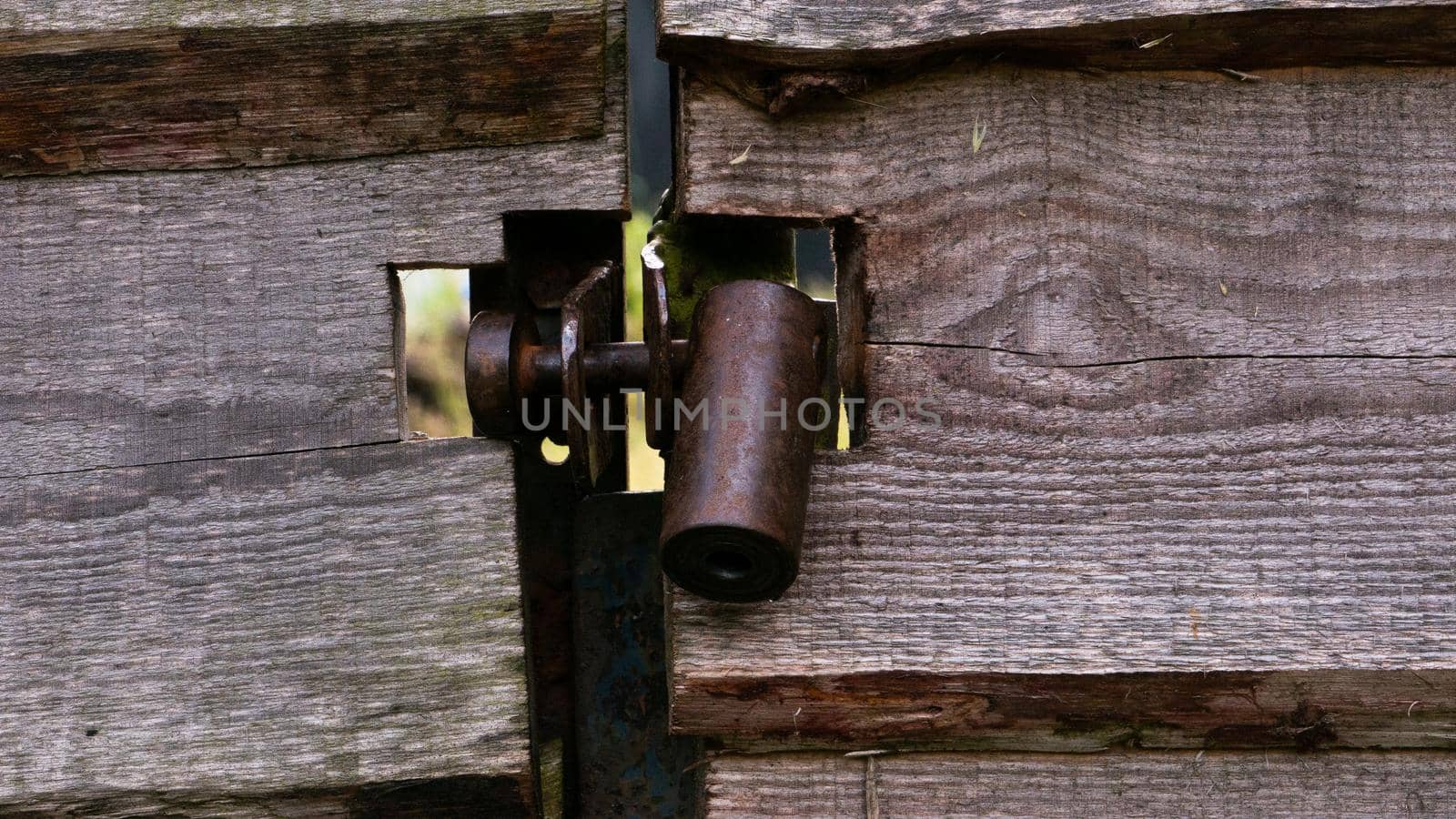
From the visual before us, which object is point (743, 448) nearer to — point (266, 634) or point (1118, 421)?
point (1118, 421)

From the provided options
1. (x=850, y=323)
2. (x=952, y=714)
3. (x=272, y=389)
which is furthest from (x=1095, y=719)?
(x=272, y=389)

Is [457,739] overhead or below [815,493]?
below

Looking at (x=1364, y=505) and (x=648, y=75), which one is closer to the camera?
(x=1364, y=505)

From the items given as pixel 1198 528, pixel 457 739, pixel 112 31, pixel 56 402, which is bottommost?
pixel 457 739

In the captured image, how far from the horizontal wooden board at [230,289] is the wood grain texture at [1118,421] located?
0.89 feet

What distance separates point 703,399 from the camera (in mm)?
1214

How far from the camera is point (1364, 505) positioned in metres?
1.33

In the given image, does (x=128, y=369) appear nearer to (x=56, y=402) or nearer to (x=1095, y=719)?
(x=56, y=402)

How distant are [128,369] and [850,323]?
84cm

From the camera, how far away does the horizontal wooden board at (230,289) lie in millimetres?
1375

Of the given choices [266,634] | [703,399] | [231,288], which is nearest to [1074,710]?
[703,399]

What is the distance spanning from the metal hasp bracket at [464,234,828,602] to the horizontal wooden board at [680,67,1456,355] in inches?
6.1

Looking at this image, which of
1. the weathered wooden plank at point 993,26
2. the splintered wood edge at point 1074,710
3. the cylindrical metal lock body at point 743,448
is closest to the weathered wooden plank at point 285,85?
the weathered wooden plank at point 993,26

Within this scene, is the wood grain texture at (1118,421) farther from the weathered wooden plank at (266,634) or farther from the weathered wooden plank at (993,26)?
the weathered wooden plank at (266,634)
